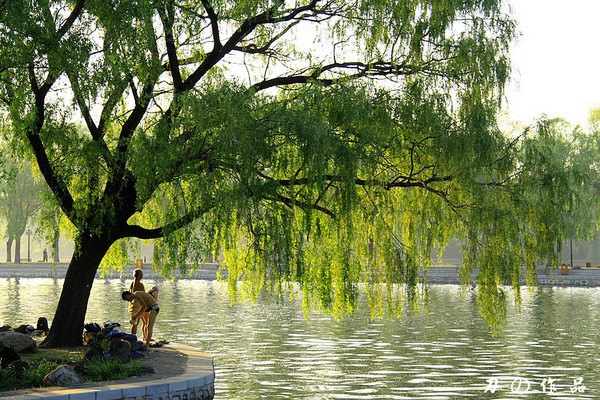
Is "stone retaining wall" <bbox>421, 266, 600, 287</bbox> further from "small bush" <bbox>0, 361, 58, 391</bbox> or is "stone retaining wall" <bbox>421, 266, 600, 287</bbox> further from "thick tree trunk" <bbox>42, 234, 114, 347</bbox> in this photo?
"small bush" <bbox>0, 361, 58, 391</bbox>

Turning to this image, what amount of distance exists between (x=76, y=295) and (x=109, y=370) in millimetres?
4484

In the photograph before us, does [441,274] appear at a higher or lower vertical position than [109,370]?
higher

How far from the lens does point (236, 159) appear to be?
15.4m

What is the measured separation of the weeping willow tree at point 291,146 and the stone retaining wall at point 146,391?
8.04 ft

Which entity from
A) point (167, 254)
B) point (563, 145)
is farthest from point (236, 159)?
point (563, 145)

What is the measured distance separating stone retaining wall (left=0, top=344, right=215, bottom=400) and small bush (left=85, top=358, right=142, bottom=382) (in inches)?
20.7

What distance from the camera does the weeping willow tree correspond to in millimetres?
15406

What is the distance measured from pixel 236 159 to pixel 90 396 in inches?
187

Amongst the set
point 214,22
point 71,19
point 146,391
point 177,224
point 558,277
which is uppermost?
point 214,22

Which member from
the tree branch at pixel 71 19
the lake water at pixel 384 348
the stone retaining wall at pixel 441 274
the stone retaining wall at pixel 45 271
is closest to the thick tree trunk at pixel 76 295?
the lake water at pixel 384 348

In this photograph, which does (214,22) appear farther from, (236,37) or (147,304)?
(147,304)

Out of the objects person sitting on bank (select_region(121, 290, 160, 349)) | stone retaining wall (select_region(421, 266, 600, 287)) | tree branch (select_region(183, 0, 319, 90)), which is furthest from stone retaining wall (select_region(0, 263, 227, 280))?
tree branch (select_region(183, 0, 319, 90))

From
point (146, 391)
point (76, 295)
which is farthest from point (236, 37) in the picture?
point (146, 391)

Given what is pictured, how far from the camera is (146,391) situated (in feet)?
42.8
